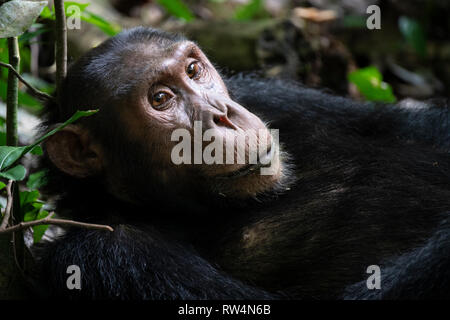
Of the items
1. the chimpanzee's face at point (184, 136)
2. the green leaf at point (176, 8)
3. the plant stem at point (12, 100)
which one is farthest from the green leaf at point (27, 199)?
the green leaf at point (176, 8)

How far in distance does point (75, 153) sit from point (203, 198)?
0.87 m

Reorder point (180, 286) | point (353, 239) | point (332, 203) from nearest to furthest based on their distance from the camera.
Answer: point (180, 286) → point (353, 239) → point (332, 203)

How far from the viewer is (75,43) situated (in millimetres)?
7262

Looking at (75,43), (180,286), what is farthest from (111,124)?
(75,43)

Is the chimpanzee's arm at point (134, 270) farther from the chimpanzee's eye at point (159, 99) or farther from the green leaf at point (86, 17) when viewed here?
the green leaf at point (86, 17)

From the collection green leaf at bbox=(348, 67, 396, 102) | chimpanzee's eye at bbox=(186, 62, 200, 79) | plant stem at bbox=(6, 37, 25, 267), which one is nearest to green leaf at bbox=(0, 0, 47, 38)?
plant stem at bbox=(6, 37, 25, 267)

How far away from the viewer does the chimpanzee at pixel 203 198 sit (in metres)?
3.11

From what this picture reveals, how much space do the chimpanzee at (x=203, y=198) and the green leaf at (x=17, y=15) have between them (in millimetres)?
558

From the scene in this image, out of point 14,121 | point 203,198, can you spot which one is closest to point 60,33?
point 14,121

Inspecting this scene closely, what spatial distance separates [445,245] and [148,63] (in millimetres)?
1987

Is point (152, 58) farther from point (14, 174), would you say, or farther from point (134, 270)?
point (134, 270)

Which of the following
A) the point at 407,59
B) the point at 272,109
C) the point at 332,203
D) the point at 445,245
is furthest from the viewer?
the point at 407,59

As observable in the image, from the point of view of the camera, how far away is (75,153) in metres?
3.61

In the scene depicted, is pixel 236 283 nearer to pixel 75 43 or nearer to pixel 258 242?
pixel 258 242
